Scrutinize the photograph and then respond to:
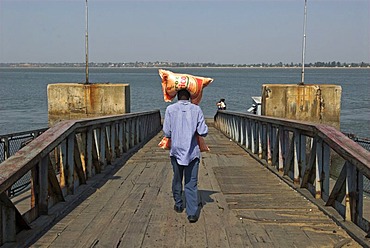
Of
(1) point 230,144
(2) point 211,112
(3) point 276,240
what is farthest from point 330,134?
(2) point 211,112

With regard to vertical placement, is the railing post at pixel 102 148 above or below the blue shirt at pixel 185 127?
below

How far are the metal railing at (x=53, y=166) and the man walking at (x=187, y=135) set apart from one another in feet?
4.33

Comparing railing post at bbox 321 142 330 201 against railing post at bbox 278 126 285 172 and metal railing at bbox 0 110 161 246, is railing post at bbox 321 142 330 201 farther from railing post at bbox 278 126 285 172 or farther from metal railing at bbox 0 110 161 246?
metal railing at bbox 0 110 161 246

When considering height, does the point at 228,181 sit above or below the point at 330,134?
below

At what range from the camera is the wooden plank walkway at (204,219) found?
222 inches

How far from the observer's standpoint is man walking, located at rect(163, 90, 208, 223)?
6461mm

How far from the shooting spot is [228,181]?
9203mm

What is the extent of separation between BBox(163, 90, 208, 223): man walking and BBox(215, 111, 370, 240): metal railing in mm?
1528

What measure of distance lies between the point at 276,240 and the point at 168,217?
1421 mm

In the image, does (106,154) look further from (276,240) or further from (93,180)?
(276,240)

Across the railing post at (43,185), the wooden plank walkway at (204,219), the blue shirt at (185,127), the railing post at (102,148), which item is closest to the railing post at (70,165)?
the wooden plank walkway at (204,219)

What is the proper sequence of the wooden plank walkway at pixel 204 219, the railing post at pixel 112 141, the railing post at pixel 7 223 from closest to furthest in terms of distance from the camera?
1. the railing post at pixel 7 223
2. the wooden plank walkway at pixel 204 219
3. the railing post at pixel 112 141

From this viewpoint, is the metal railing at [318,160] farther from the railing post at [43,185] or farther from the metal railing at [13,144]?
the metal railing at [13,144]

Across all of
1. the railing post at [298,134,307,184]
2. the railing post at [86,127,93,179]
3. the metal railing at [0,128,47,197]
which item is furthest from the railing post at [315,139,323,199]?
the metal railing at [0,128,47,197]
